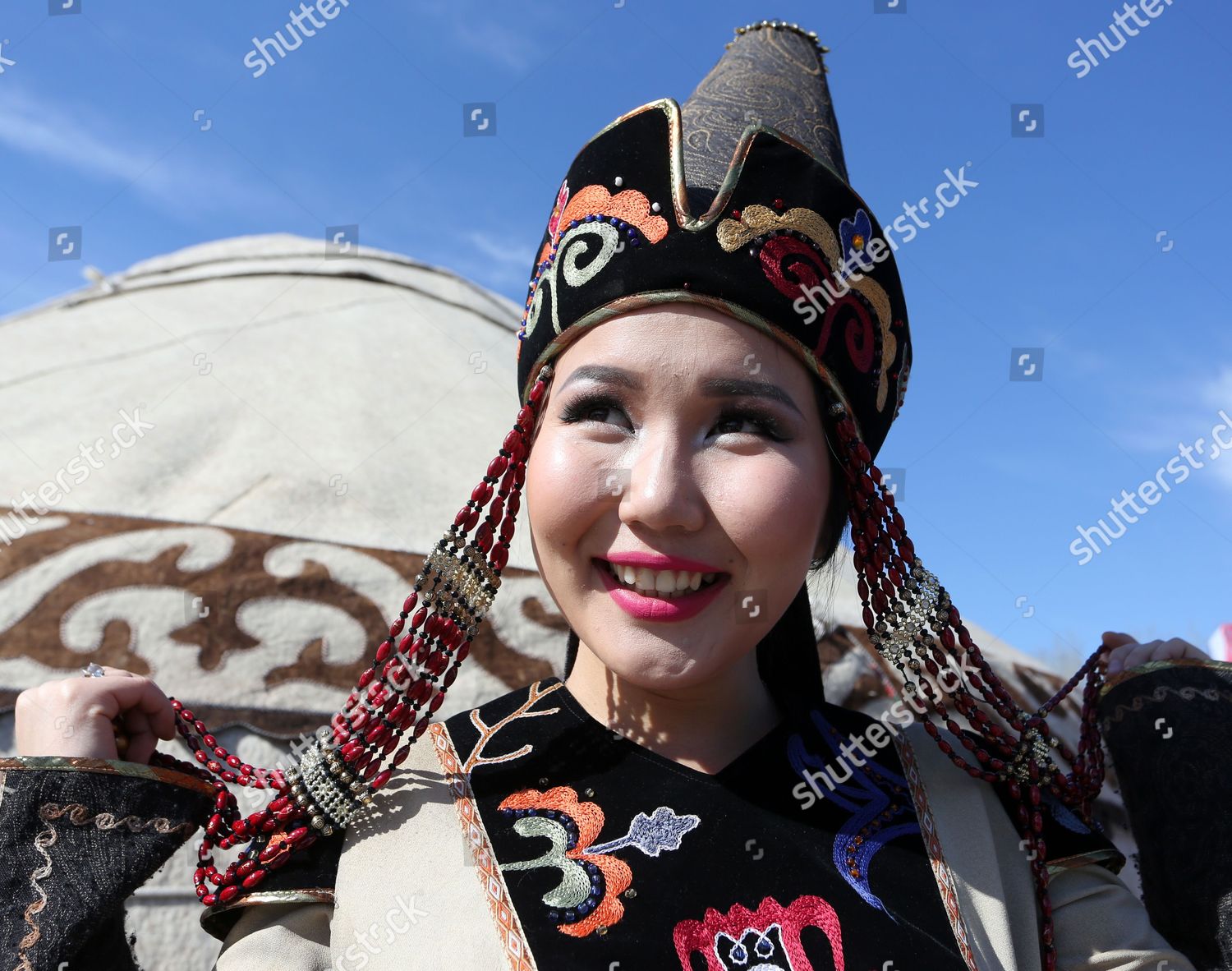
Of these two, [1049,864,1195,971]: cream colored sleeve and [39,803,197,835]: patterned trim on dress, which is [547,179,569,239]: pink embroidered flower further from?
[1049,864,1195,971]: cream colored sleeve

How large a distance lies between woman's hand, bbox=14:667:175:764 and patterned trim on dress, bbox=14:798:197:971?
1.2 inches

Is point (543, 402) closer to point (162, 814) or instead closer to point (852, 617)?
point (162, 814)

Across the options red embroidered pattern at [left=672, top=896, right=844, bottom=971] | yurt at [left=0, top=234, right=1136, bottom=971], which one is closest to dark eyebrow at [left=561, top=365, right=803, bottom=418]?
yurt at [left=0, top=234, right=1136, bottom=971]

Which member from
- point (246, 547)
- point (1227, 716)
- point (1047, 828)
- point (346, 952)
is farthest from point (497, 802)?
point (246, 547)

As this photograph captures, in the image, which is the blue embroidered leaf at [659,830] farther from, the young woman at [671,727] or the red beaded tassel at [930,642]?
the red beaded tassel at [930,642]

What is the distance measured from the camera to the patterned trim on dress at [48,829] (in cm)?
129

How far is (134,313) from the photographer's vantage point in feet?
14.8

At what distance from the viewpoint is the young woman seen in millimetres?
1409

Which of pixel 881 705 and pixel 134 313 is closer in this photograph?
pixel 881 705

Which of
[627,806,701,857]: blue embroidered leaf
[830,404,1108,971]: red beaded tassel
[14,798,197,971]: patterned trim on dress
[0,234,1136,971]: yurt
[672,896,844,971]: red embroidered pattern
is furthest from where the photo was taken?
[0,234,1136,971]: yurt

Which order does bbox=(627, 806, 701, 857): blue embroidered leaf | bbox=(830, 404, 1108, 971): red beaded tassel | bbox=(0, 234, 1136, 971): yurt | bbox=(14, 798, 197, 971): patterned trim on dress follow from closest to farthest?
bbox=(14, 798, 197, 971): patterned trim on dress, bbox=(627, 806, 701, 857): blue embroidered leaf, bbox=(830, 404, 1108, 971): red beaded tassel, bbox=(0, 234, 1136, 971): yurt

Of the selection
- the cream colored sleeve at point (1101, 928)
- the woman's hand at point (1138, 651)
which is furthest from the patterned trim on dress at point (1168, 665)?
the cream colored sleeve at point (1101, 928)

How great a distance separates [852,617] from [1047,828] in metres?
1.82

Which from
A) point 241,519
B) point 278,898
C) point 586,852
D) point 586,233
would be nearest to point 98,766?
point 278,898
